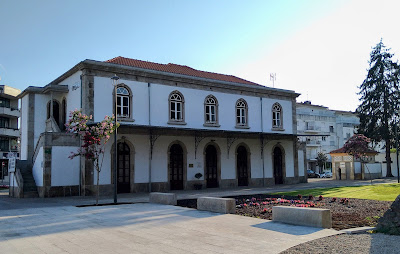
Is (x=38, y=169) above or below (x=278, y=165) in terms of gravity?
above

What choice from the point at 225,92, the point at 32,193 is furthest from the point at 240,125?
the point at 32,193

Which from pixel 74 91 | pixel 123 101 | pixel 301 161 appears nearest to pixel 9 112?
pixel 74 91

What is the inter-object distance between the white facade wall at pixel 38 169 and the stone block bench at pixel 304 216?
15234mm

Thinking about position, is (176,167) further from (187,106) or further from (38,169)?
(38,169)

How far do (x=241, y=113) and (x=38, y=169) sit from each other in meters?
14.9

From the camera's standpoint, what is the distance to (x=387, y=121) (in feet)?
129

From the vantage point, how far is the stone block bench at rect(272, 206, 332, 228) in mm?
9172

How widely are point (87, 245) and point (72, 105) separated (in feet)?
58.7

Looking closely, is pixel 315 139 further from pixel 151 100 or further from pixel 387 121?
pixel 151 100

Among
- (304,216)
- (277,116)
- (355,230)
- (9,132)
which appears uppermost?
(9,132)

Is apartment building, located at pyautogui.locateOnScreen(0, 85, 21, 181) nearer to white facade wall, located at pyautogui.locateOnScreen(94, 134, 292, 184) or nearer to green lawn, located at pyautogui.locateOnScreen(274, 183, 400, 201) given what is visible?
white facade wall, located at pyautogui.locateOnScreen(94, 134, 292, 184)

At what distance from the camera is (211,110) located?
2778cm

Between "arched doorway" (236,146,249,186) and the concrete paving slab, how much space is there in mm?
16750

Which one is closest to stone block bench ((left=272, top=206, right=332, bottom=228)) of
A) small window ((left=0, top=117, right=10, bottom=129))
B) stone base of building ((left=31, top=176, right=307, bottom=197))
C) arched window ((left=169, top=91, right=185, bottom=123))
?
stone base of building ((left=31, top=176, right=307, bottom=197))
